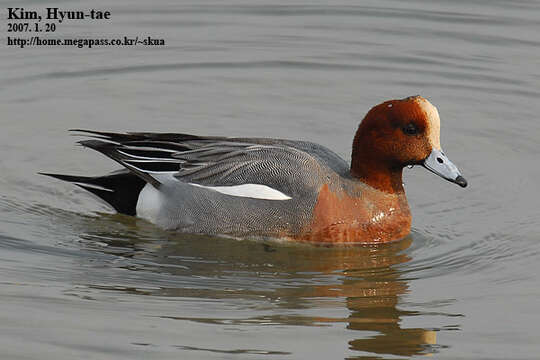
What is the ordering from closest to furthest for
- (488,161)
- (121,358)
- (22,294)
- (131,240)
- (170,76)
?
(121,358)
(22,294)
(131,240)
(488,161)
(170,76)

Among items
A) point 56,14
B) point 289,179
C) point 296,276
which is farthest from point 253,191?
point 56,14

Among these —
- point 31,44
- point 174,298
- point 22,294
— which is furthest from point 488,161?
point 31,44

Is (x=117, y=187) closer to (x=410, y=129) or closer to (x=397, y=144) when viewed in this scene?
(x=397, y=144)

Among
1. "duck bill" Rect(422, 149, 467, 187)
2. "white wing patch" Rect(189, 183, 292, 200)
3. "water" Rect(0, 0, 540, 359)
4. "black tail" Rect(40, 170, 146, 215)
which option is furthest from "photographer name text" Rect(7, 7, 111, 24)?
"duck bill" Rect(422, 149, 467, 187)

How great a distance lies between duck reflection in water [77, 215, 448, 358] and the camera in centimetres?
652

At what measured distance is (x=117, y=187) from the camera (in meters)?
8.42

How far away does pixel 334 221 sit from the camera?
7852mm

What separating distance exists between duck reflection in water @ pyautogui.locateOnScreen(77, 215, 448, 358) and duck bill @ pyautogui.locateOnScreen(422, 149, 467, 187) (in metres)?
0.63

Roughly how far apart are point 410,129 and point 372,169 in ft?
1.45

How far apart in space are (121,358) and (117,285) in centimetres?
117

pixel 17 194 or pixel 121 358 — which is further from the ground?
pixel 17 194

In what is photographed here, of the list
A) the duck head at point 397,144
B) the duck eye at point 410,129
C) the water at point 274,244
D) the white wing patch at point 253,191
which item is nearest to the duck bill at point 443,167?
the duck head at point 397,144

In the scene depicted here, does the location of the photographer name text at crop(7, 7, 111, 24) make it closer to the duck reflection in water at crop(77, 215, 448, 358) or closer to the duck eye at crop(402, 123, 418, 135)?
the duck reflection in water at crop(77, 215, 448, 358)

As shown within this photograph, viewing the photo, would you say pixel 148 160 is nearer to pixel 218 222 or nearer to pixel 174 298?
pixel 218 222
